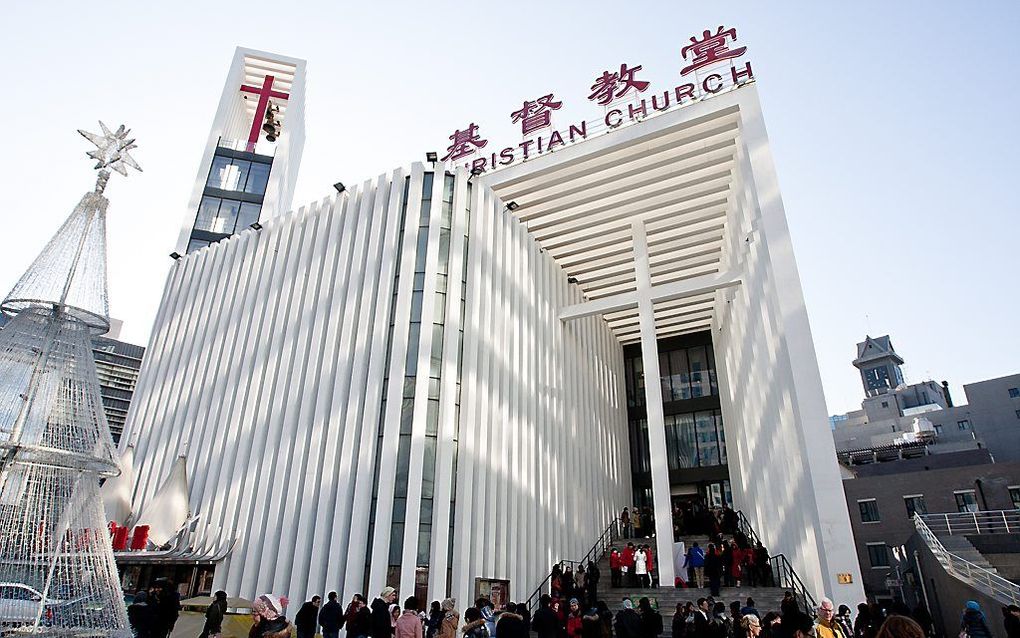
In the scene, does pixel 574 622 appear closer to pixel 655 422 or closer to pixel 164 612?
pixel 164 612

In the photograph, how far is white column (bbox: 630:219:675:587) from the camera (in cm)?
1902

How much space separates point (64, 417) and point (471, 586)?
10350mm

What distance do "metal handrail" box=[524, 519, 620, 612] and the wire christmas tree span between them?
1177 centimetres

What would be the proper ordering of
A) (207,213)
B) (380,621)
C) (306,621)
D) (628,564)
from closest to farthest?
(380,621) → (306,621) → (628,564) → (207,213)

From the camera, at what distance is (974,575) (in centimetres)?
1717

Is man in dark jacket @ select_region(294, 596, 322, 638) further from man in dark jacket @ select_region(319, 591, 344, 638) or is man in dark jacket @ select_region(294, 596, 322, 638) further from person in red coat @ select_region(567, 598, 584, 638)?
person in red coat @ select_region(567, 598, 584, 638)

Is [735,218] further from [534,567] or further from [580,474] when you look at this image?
[534,567]

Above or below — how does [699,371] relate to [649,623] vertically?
above

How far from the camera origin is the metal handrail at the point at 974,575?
1498 centimetres

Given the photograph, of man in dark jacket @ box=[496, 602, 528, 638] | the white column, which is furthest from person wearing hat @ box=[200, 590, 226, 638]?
the white column

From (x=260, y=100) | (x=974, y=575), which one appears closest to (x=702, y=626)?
(x=974, y=575)

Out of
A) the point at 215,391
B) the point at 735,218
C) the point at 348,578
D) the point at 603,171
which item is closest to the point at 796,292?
the point at 735,218

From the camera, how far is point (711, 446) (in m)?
31.7

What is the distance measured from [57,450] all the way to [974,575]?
74.5 feet
